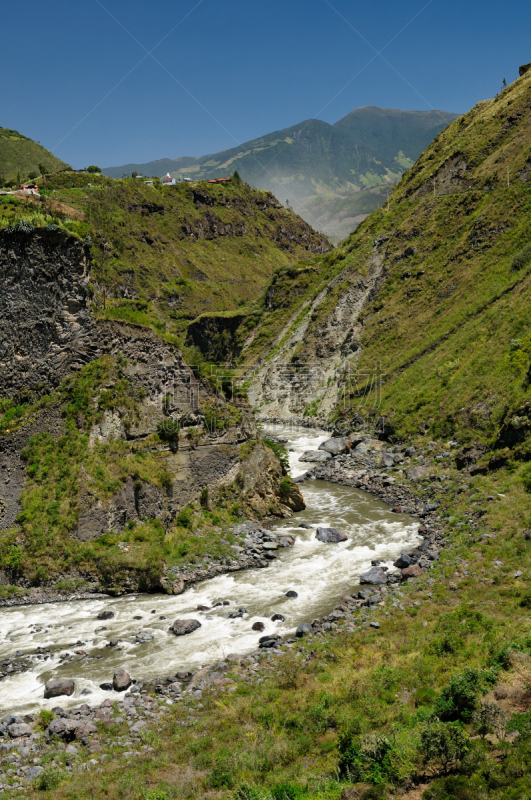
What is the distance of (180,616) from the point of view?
19.3 meters

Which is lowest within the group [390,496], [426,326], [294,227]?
[390,496]

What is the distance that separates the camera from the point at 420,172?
77.1 m

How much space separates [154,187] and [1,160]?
5786 cm

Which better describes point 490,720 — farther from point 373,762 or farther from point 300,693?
point 300,693

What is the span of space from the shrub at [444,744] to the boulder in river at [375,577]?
36.5 feet

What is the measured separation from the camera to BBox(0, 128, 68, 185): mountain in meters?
154

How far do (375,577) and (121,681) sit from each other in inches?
434

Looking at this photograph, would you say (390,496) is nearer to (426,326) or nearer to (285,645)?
(285,645)

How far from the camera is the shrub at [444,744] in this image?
384 inches

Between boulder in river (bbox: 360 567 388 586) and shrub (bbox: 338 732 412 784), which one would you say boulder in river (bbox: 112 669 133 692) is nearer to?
shrub (bbox: 338 732 412 784)

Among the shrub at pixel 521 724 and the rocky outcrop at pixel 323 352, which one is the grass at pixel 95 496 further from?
the rocky outcrop at pixel 323 352

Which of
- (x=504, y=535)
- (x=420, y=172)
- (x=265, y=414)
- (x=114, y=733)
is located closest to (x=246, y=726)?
(x=114, y=733)

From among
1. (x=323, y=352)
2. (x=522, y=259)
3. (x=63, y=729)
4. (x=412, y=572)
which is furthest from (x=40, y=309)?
(x=323, y=352)

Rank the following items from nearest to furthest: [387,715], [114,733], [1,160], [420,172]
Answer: [387,715]
[114,733]
[420,172]
[1,160]
